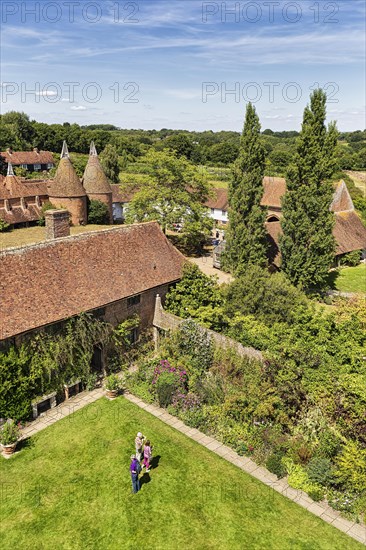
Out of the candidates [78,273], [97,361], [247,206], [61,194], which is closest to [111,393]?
[97,361]

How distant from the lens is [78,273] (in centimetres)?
2191

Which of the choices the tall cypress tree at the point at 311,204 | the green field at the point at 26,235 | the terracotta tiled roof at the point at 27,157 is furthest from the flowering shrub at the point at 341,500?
the terracotta tiled roof at the point at 27,157

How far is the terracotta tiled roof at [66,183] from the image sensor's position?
48.4 m

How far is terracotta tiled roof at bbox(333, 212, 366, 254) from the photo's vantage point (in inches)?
1692

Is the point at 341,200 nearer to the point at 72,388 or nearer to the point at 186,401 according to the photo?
the point at 186,401

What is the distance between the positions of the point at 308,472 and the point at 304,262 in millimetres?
19999

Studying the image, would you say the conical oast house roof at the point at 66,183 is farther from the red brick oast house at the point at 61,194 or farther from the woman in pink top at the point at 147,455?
the woman in pink top at the point at 147,455

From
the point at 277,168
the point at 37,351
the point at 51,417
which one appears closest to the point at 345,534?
the point at 51,417

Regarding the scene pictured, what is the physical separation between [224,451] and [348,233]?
114 feet

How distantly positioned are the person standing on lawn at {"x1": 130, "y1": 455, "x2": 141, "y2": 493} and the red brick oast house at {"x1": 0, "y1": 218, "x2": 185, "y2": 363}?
783 centimetres

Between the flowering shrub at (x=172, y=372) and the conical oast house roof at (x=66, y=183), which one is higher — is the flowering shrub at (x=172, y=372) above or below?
below

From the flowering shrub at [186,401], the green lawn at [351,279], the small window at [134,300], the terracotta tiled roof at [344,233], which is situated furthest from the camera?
the terracotta tiled roof at [344,233]

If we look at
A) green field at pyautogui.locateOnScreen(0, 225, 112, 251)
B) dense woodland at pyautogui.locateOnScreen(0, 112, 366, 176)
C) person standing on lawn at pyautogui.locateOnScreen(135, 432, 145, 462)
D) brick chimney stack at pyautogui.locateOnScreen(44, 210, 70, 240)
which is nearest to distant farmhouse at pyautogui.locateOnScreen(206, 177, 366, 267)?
green field at pyautogui.locateOnScreen(0, 225, 112, 251)

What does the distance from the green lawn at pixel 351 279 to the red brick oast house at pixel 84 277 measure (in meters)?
18.5
